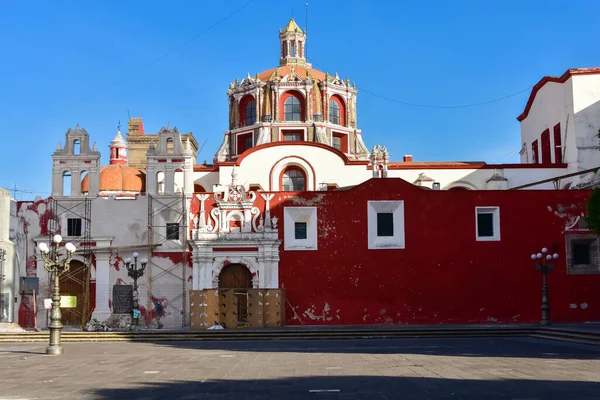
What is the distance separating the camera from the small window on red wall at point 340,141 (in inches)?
1699

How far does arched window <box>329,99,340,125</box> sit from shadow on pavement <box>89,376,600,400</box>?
3151 cm

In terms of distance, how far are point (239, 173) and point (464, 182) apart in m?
10.8

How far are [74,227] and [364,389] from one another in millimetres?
20863

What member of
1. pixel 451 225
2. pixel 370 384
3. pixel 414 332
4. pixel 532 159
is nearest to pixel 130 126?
pixel 532 159

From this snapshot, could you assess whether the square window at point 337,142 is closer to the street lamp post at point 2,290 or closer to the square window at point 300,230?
the square window at point 300,230

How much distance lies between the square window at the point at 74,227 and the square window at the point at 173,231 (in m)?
3.33

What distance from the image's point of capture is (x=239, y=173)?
35.7 meters

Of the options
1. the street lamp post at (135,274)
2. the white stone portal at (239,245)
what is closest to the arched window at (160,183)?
the white stone portal at (239,245)

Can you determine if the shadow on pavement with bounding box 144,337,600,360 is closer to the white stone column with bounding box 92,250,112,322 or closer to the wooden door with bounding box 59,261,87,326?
the white stone column with bounding box 92,250,112,322

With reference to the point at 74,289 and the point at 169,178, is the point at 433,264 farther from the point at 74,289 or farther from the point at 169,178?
the point at 74,289

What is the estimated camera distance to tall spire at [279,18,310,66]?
47.0 m

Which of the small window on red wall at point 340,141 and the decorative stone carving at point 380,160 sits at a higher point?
the small window on red wall at point 340,141

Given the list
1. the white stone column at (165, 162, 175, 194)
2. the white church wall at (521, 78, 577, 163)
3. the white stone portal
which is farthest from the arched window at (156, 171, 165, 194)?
the white church wall at (521, 78, 577, 163)

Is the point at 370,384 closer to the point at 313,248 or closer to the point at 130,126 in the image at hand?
the point at 313,248
